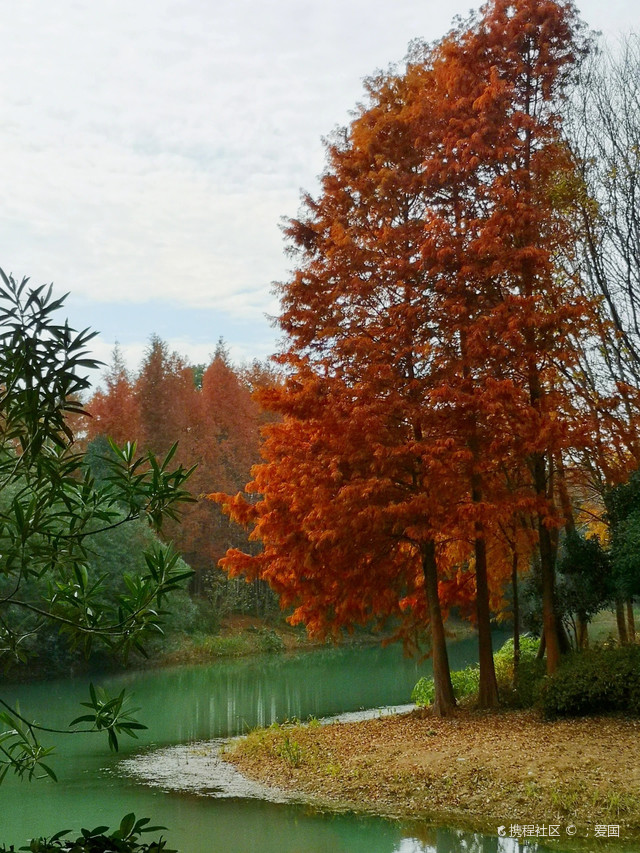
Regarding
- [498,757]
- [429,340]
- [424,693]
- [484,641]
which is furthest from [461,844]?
[424,693]

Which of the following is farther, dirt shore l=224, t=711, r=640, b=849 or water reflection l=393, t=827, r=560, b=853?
dirt shore l=224, t=711, r=640, b=849

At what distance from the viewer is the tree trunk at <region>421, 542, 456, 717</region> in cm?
1191

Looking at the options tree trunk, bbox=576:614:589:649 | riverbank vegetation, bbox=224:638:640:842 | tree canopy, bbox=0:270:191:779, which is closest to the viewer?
tree canopy, bbox=0:270:191:779

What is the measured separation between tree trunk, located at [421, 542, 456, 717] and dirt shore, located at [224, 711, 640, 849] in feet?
1.60

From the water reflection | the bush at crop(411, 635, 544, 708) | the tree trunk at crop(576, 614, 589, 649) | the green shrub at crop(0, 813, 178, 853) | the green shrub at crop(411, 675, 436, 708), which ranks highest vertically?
the green shrub at crop(0, 813, 178, 853)

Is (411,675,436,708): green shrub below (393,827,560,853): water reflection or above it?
above

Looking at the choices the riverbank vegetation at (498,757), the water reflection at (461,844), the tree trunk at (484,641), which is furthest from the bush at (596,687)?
the water reflection at (461,844)

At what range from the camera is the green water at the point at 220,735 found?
7.66 m

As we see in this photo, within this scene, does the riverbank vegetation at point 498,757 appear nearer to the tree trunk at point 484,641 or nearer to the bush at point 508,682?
the bush at point 508,682

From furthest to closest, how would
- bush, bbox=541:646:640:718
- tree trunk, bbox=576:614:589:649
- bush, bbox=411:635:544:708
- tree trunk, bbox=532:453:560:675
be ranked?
tree trunk, bbox=576:614:589:649, bush, bbox=411:635:544:708, tree trunk, bbox=532:453:560:675, bush, bbox=541:646:640:718

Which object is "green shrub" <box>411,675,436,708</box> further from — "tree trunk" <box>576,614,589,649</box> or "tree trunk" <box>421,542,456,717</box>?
"tree trunk" <box>576,614,589,649</box>

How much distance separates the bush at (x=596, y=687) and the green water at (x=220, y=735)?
276cm

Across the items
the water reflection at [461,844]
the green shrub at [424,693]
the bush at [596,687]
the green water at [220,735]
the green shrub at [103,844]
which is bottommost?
the green water at [220,735]

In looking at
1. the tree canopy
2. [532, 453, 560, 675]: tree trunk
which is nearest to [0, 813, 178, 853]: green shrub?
the tree canopy
